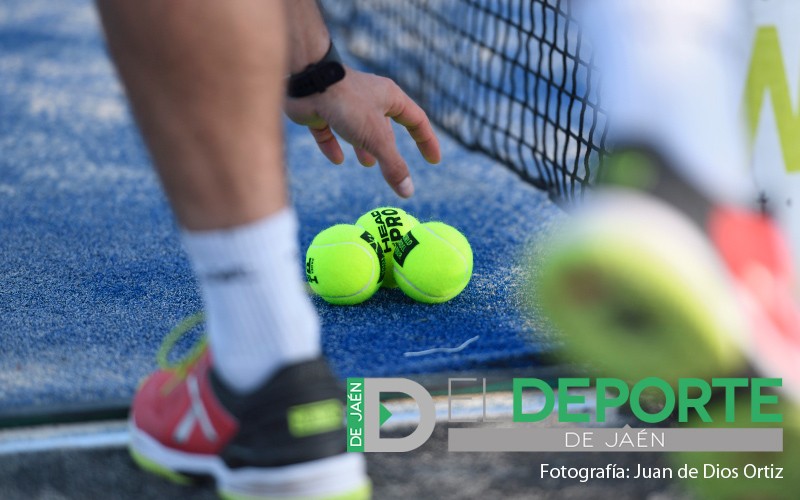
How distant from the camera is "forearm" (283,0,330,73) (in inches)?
58.9

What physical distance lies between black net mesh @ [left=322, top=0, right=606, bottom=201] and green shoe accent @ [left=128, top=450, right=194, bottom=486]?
1.05 m

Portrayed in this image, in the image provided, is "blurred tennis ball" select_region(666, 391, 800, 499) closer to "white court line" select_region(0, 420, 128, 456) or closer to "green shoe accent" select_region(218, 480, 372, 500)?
"green shoe accent" select_region(218, 480, 372, 500)

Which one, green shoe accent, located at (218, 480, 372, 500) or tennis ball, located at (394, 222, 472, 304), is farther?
tennis ball, located at (394, 222, 472, 304)

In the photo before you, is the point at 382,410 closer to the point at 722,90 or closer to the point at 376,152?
the point at 376,152

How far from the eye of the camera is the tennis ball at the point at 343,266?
165cm

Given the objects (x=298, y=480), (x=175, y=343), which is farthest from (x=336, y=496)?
(x=175, y=343)

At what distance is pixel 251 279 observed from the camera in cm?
105

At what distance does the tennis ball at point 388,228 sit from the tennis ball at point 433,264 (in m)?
0.03

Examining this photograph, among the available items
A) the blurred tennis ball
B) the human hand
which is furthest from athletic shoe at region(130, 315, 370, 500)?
the human hand

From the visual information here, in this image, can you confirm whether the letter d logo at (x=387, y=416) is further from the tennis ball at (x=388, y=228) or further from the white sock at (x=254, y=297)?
the tennis ball at (x=388, y=228)

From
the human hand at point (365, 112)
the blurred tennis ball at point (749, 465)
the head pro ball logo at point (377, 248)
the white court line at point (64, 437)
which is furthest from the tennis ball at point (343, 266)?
the blurred tennis ball at point (749, 465)

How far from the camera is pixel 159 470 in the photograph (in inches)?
46.1

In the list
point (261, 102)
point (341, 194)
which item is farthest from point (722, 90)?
point (341, 194)

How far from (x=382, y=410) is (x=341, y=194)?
1122 mm
